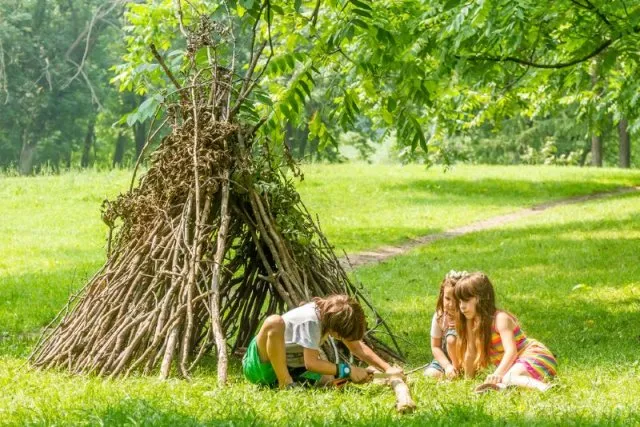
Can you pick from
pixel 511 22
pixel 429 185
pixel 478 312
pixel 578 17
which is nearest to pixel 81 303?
pixel 478 312

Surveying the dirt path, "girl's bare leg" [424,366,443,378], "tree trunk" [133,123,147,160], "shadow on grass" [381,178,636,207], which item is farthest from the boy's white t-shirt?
"tree trunk" [133,123,147,160]

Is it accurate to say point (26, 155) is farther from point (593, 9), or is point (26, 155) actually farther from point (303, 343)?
point (303, 343)

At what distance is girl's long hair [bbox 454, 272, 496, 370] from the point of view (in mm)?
6332

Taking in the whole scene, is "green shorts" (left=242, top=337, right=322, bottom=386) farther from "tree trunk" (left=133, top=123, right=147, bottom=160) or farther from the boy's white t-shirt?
"tree trunk" (left=133, top=123, right=147, bottom=160)

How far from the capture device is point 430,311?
9.66 metres

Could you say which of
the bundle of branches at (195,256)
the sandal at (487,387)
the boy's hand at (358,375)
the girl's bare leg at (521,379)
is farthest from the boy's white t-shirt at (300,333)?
the girl's bare leg at (521,379)

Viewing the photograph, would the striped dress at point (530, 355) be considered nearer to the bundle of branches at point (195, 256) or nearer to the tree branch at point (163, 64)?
the bundle of branches at point (195, 256)

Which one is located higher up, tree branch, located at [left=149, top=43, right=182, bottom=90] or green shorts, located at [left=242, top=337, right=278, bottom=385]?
tree branch, located at [left=149, top=43, right=182, bottom=90]

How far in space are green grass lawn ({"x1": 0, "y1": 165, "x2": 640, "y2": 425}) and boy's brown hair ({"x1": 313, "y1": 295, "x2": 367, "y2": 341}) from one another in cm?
34

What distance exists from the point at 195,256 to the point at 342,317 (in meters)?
1.14

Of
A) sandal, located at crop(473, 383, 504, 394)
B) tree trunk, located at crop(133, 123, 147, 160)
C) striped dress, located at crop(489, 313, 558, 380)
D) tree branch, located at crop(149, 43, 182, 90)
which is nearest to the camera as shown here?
sandal, located at crop(473, 383, 504, 394)

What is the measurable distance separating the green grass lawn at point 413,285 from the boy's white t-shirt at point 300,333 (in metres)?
0.32

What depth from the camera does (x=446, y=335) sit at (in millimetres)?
6602

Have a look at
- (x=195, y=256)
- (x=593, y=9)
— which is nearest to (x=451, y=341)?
(x=195, y=256)
